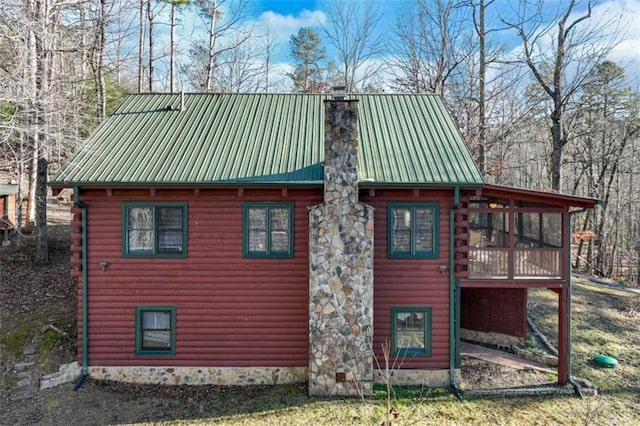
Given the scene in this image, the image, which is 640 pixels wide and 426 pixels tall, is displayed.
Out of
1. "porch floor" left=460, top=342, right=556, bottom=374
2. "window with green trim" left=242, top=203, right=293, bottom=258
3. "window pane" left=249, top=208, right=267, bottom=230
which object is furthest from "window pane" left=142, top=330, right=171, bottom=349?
"porch floor" left=460, top=342, right=556, bottom=374

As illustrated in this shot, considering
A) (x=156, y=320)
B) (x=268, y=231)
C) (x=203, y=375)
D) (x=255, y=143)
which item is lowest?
(x=203, y=375)

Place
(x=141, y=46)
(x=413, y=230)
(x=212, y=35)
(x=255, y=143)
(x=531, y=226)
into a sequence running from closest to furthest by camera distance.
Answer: (x=413, y=230) < (x=255, y=143) < (x=531, y=226) < (x=141, y=46) < (x=212, y=35)

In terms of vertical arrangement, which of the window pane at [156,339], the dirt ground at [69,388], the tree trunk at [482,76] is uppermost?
the tree trunk at [482,76]

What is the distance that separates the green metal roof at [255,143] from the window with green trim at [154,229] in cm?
77

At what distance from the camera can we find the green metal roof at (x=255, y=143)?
27.9ft

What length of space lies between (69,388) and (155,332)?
2.06m

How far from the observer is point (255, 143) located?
9719 millimetres

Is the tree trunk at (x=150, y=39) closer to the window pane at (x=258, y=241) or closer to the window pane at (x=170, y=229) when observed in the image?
the window pane at (x=170, y=229)

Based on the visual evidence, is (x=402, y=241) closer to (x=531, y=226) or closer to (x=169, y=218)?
(x=531, y=226)

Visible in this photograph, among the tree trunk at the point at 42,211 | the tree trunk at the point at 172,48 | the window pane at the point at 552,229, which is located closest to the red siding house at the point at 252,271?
the window pane at the point at 552,229

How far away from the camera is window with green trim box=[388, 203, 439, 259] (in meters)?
8.77

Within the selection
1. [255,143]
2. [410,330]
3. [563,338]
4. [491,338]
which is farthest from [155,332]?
[563,338]

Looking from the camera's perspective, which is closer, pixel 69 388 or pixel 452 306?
pixel 69 388

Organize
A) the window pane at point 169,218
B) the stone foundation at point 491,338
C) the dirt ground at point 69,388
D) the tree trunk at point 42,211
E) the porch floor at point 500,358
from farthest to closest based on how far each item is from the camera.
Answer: the tree trunk at point 42,211 → the stone foundation at point 491,338 → the porch floor at point 500,358 → the window pane at point 169,218 → the dirt ground at point 69,388
